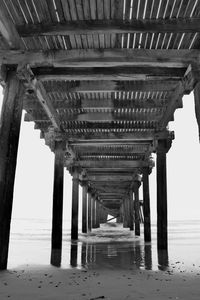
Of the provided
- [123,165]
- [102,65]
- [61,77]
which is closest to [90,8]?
[102,65]

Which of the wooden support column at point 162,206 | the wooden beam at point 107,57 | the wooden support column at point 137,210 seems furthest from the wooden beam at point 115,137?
the wooden support column at point 137,210

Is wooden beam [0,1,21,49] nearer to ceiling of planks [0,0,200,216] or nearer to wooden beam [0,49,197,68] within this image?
ceiling of planks [0,0,200,216]

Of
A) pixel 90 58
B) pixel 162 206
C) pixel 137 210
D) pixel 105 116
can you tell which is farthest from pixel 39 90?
pixel 137 210

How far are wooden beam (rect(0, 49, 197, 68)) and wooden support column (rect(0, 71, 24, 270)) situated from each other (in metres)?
0.50

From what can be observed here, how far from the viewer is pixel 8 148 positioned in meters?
5.54

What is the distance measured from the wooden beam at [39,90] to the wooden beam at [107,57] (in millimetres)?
184

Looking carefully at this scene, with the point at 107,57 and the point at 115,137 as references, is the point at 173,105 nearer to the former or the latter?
the point at 107,57

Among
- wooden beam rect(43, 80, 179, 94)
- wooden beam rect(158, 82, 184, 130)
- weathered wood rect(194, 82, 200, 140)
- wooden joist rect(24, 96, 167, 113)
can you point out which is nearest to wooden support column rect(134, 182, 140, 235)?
wooden beam rect(158, 82, 184, 130)

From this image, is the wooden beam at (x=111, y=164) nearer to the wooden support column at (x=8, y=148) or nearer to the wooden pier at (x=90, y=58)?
the wooden pier at (x=90, y=58)

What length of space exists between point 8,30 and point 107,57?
1774 mm

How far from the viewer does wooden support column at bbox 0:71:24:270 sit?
5.35 metres

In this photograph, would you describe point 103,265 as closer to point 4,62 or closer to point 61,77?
Answer: point 61,77

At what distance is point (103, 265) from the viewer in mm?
6531

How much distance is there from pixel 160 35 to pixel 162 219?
17.7ft
